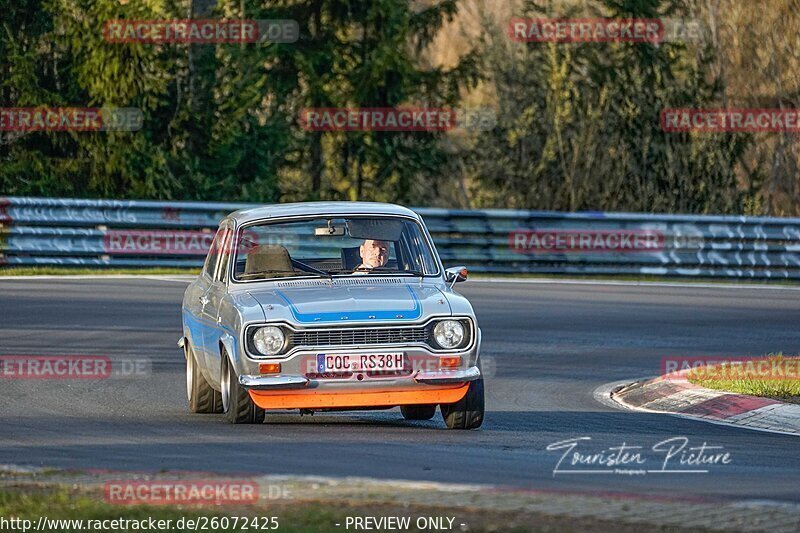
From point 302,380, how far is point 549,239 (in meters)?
16.8

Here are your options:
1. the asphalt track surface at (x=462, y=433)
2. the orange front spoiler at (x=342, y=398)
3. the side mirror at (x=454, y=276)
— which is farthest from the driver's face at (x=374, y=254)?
the orange front spoiler at (x=342, y=398)

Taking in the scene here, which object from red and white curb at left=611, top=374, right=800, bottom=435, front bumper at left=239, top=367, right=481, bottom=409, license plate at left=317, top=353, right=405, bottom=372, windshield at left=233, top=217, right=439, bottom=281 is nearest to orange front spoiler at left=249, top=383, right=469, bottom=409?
front bumper at left=239, top=367, right=481, bottom=409

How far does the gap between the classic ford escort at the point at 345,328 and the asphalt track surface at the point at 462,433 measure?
266mm

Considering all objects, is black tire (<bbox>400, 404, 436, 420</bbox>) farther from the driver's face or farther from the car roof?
the car roof

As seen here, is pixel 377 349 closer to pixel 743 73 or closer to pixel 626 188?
pixel 626 188

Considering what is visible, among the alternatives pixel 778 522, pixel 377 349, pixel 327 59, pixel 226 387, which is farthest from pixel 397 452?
pixel 327 59

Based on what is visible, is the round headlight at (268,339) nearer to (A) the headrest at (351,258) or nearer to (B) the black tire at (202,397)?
(A) the headrest at (351,258)

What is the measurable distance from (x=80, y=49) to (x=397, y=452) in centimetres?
2247

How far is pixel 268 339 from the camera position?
35.3 feet

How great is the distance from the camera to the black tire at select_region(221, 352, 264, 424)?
11047mm

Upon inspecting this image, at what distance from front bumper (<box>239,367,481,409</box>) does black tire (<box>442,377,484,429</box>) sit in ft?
0.62

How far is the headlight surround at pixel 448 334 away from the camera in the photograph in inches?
428

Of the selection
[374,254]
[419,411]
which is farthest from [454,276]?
[419,411]

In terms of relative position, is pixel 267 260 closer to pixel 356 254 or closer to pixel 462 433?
pixel 356 254
